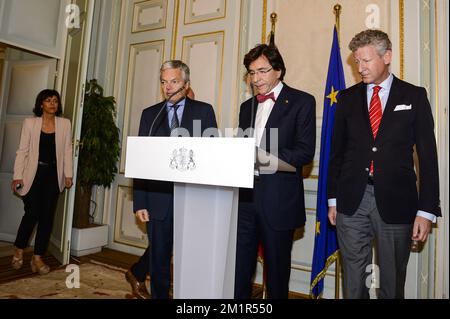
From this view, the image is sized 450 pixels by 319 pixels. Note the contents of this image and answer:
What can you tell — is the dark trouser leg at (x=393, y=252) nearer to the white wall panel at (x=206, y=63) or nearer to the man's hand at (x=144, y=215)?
the man's hand at (x=144, y=215)

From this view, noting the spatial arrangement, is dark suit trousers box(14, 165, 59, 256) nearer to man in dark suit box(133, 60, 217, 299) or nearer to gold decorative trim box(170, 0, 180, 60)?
man in dark suit box(133, 60, 217, 299)

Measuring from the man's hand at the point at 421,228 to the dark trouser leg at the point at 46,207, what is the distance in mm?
3048

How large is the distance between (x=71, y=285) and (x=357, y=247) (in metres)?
2.32

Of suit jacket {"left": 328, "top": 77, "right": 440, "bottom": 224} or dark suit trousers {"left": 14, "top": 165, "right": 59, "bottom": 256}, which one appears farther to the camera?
dark suit trousers {"left": 14, "top": 165, "right": 59, "bottom": 256}

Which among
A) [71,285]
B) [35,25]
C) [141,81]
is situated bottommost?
[71,285]

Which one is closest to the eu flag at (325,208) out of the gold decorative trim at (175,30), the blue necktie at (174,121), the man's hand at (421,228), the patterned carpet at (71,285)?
the man's hand at (421,228)

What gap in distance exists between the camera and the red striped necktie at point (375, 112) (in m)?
1.81

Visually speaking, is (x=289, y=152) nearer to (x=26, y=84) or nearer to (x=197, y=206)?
(x=197, y=206)

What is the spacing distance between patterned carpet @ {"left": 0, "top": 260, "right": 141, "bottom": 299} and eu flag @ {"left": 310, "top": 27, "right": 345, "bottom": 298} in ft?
4.76

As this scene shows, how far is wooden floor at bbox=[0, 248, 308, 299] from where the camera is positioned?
293 cm

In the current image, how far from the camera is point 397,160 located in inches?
68.0

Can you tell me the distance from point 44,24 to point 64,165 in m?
1.78

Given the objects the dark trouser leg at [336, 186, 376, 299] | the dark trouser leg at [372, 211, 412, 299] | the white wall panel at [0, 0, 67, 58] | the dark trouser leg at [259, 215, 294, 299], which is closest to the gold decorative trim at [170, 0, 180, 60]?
the white wall panel at [0, 0, 67, 58]

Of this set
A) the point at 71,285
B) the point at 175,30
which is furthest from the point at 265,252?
the point at 175,30
